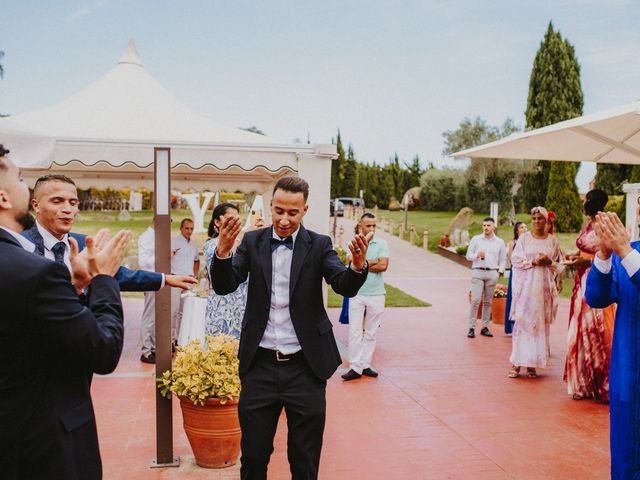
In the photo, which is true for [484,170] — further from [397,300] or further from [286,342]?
[286,342]

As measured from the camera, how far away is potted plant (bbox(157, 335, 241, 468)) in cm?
477

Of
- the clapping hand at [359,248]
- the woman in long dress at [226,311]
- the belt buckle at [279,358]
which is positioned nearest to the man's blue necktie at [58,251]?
the belt buckle at [279,358]

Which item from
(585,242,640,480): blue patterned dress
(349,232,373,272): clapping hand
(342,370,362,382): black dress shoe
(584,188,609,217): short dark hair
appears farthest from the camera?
(342,370,362,382): black dress shoe

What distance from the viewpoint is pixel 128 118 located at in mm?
8375

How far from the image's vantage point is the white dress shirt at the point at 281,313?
11.2ft

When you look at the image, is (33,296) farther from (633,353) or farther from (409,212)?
(409,212)

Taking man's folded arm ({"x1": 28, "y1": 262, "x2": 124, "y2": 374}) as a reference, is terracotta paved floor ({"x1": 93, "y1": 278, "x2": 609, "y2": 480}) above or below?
below

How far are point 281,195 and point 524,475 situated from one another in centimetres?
317

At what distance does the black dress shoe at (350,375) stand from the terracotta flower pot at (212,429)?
2918 millimetres

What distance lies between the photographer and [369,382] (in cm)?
766

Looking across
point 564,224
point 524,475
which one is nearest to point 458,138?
point 564,224

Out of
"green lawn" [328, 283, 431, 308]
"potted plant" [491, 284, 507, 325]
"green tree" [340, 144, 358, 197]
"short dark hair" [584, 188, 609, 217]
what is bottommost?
Answer: "green lawn" [328, 283, 431, 308]

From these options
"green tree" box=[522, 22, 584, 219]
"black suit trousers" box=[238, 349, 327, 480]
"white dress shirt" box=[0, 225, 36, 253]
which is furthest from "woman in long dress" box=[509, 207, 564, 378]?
"green tree" box=[522, 22, 584, 219]

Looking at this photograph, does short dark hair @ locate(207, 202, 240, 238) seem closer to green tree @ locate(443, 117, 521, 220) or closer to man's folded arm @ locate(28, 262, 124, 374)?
man's folded arm @ locate(28, 262, 124, 374)
